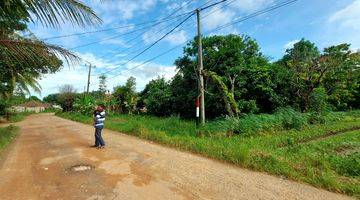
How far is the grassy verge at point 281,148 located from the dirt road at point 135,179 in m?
0.38

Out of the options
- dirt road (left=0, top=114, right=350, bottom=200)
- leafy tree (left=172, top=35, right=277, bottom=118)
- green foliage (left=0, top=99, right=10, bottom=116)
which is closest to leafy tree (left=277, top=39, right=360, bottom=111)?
leafy tree (left=172, top=35, right=277, bottom=118)

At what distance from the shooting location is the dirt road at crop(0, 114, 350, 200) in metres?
5.71

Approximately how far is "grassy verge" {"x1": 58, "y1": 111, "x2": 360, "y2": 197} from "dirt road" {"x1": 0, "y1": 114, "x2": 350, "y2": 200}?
1.25 ft

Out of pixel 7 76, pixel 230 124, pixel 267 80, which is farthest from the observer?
pixel 267 80

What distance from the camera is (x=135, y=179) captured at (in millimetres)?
6719

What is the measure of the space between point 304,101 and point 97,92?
26623 mm

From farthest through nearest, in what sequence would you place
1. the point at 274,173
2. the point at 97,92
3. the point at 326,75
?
1. the point at 97,92
2. the point at 326,75
3. the point at 274,173

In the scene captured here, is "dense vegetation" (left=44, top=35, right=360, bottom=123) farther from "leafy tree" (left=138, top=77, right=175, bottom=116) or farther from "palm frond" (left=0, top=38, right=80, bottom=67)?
"palm frond" (left=0, top=38, right=80, bottom=67)

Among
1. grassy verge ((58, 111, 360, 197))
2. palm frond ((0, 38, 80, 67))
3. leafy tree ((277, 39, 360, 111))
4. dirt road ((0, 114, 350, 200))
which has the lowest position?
dirt road ((0, 114, 350, 200))

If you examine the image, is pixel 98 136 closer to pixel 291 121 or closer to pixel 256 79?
pixel 291 121

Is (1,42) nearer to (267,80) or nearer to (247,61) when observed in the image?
(267,80)

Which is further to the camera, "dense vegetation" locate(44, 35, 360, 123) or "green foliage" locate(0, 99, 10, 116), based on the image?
Answer: "green foliage" locate(0, 99, 10, 116)

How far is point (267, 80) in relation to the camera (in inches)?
755

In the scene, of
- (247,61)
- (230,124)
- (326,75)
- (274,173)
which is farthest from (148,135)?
(326,75)
